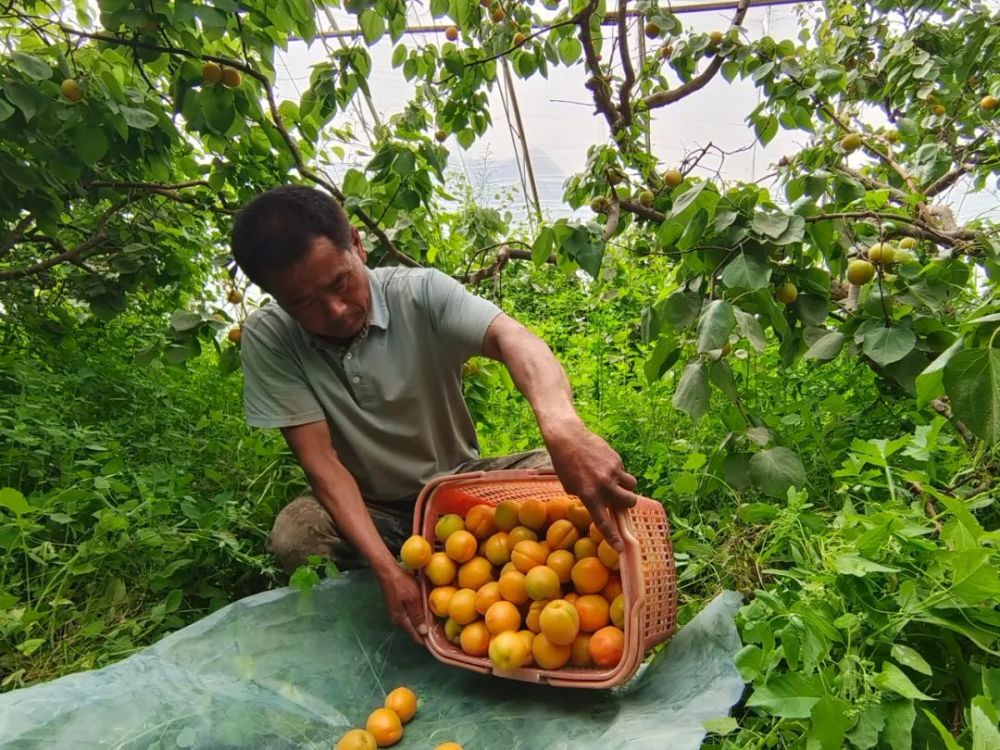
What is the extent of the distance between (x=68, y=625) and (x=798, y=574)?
6.60 feet

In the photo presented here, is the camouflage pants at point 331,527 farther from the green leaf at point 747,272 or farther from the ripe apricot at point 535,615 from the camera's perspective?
the green leaf at point 747,272

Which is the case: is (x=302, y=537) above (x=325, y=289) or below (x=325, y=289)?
below

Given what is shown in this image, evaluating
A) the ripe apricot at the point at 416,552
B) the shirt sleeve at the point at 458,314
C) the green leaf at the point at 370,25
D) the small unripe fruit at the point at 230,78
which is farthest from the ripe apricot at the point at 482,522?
the green leaf at the point at 370,25

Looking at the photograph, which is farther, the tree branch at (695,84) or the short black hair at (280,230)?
the tree branch at (695,84)

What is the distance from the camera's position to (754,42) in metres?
2.61

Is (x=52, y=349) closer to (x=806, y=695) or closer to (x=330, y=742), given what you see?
(x=330, y=742)

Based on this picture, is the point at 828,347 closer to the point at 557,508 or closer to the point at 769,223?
the point at 769,223

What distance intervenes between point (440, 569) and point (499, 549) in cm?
16

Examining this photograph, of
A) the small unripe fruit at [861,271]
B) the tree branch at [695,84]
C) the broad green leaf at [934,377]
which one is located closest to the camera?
the broad green leaf at [934,377]

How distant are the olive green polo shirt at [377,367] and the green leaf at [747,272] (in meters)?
0.61

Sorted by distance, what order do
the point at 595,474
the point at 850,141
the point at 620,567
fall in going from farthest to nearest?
the point at 850,141, the point at 620,567, the point at 595,474

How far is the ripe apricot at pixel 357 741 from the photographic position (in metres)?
1.33

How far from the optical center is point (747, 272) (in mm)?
1489

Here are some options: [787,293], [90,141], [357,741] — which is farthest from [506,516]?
[90,141]
